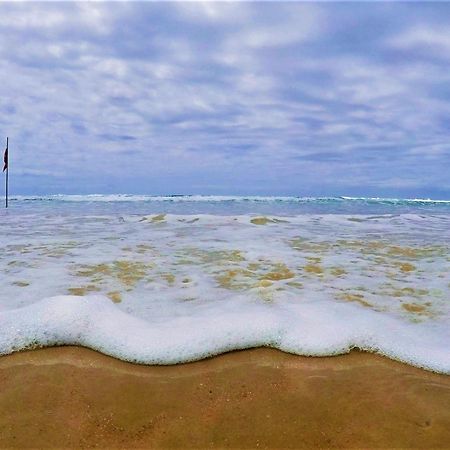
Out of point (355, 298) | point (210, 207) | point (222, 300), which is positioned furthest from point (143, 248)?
point (210, 207)

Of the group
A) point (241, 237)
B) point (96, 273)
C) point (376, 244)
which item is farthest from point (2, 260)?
point (376, 244)

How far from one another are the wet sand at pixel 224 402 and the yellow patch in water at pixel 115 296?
0.93 metres

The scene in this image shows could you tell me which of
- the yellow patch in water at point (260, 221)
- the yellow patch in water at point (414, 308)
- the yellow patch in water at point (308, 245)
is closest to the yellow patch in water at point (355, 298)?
the yellow patch in water at point (414, 308)

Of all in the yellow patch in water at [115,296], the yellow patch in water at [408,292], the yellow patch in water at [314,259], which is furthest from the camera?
the yellow patch in water at [314,259]

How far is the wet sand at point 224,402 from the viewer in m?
1.73

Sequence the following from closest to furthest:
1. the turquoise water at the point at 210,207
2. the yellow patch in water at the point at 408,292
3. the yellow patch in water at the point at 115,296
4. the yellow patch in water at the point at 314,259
A: the yellow patch in water at the point at 115,296 < the yellow patch in water at the point at 408,292 < the yellow patch in water at the point at 314,259 < the turquoise water at the point at 210,207

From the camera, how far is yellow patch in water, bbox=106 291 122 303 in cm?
338

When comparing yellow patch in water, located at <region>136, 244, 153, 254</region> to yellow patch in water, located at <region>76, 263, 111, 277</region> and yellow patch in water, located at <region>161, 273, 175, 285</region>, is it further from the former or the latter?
yellow patch in water, located at <region>161, 273, 175, 285</region>

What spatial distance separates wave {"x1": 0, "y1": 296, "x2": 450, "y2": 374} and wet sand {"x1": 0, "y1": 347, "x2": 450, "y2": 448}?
0.10 metres

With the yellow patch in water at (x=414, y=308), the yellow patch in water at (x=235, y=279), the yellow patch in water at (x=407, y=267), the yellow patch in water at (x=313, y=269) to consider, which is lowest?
the yellow patch in water at (x=235, y=279)

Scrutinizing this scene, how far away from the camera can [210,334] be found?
103 inches

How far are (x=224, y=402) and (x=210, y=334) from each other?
677 mm

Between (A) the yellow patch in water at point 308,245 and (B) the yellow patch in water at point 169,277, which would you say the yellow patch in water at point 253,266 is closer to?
(B) the yellow patch in water at point 169,277

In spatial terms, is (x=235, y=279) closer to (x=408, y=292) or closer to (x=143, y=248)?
(x=408, y=292)
